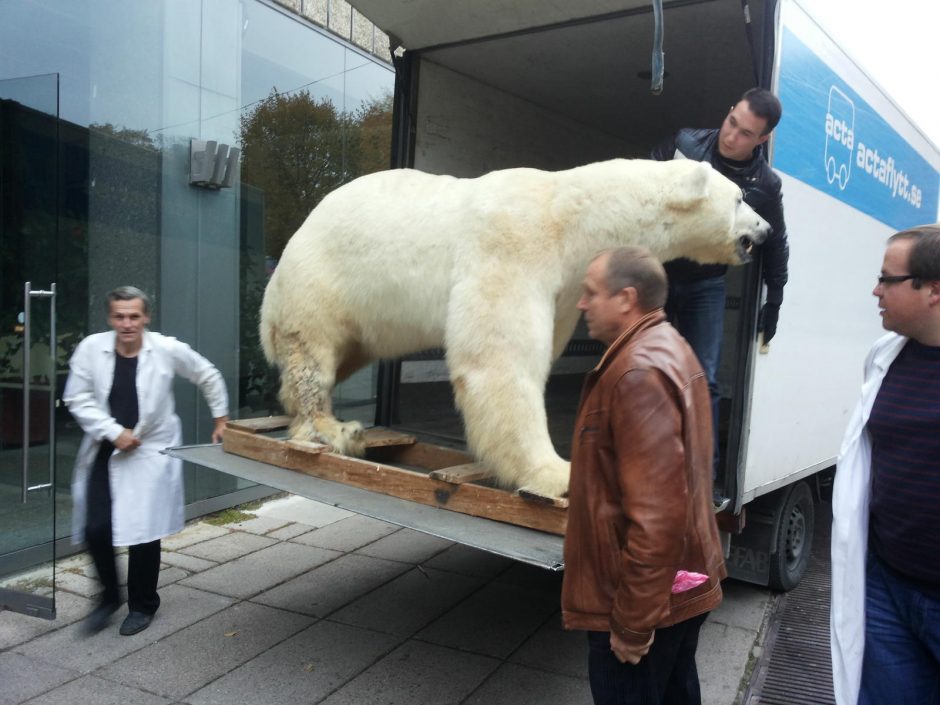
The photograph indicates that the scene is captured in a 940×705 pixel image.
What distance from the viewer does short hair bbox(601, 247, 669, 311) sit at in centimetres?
215

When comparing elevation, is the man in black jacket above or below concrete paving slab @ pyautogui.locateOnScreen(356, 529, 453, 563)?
above

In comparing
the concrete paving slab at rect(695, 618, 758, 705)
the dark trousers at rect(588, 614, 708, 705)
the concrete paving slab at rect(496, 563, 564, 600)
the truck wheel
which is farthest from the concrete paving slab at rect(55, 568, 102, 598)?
the truck wheel

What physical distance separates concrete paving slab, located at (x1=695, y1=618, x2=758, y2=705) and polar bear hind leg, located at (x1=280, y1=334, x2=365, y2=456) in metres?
2.05

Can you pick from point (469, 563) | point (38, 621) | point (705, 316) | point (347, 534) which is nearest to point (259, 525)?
point (347, 534)

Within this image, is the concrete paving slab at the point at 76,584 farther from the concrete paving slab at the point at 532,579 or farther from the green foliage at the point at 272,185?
the concrete paving slab at the point at 532,579

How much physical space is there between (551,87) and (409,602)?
147 inches

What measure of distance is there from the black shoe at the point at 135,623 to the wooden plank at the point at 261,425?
42.7 inches

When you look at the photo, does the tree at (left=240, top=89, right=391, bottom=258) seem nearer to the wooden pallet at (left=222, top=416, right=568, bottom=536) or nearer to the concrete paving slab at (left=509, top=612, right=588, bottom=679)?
the wooden pallet at (left=222, top=416, right=568, bottom=536)

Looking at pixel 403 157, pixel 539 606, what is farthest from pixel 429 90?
pixel 539 606

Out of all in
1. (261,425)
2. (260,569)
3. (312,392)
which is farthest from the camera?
(260,569)

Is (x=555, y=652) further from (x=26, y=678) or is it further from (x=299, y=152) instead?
(x=299, y=152)

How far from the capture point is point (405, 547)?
5504 mm

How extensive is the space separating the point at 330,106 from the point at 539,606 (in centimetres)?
476

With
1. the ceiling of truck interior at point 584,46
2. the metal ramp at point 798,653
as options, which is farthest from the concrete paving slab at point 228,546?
the ceiling of truck interior at point 584,46
